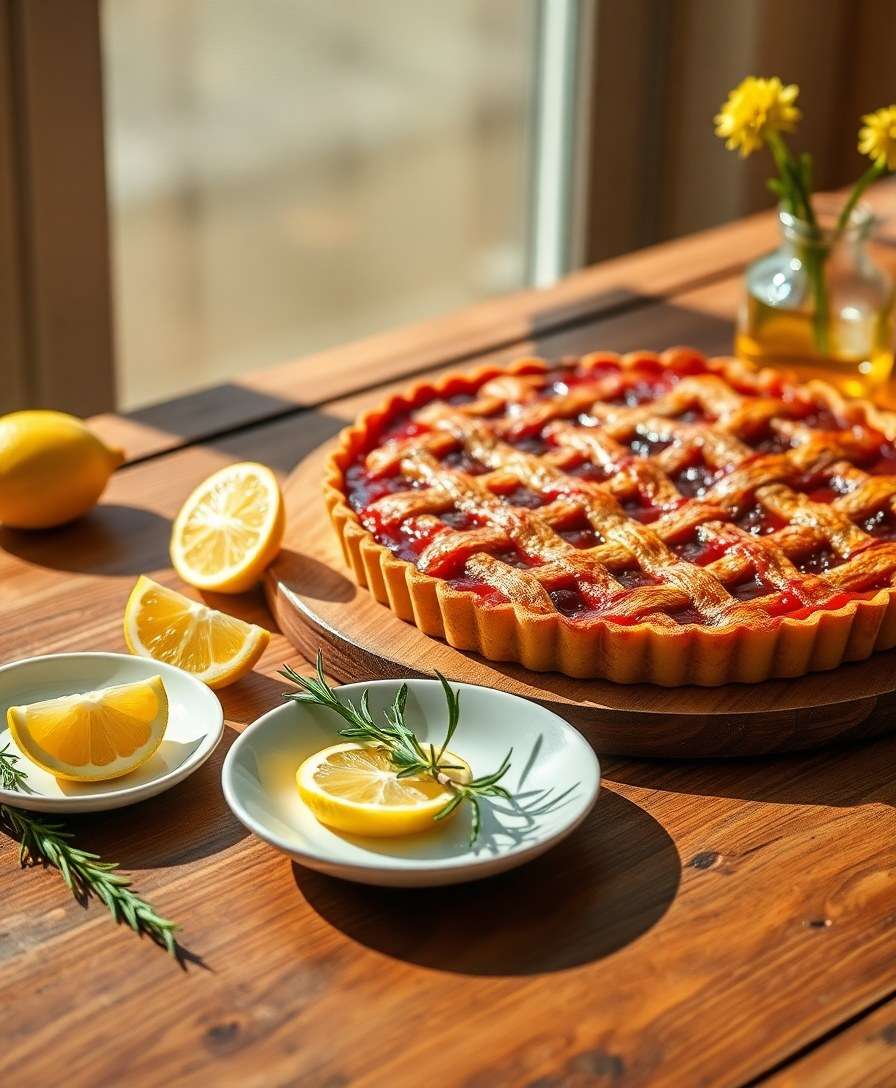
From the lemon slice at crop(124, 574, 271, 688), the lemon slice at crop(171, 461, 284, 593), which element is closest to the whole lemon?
the lemon slice at crop(171, 461, 284, 593)

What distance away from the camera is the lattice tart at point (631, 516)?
1.30 meters

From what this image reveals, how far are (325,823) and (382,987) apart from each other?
5.7 inches

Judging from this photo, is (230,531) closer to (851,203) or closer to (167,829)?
(167,829)

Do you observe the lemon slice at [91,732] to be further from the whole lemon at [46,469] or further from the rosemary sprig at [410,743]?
the whole lemon at [46,469]

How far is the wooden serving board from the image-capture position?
1.26m

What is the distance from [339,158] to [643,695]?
2.26 metres

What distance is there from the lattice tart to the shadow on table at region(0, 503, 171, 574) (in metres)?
0.23

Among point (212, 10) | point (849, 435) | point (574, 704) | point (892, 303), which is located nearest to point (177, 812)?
point (574, 704)

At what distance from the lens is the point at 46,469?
1.59 metres

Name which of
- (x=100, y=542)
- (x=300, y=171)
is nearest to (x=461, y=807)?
(x=100, y=542)

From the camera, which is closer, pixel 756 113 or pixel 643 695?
pixel 643 695

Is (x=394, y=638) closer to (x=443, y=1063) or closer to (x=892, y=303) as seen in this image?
(x=443, y=1063)

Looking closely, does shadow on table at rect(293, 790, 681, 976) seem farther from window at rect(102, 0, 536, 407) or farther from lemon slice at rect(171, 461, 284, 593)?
window at rect(102, 0, 536, 407)

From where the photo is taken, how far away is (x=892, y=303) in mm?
1845
